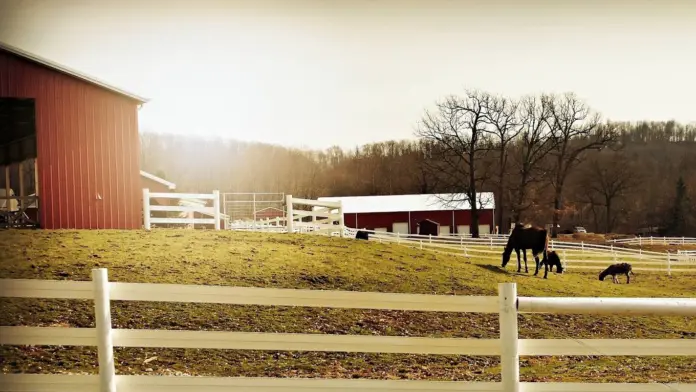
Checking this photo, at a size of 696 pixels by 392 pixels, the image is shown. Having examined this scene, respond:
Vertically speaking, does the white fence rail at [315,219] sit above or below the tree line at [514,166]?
below

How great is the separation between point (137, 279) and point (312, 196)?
432 centimetres

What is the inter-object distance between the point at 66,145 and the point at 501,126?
7.16m

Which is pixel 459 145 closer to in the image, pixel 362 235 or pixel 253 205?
pixel 362 235

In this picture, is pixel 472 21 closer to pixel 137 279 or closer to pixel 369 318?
pixel 369 318

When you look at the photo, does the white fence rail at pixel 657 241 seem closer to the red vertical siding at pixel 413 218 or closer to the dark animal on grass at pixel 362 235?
the red vertical siding at pixel 413 218

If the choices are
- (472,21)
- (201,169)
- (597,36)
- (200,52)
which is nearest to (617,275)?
(597,36)

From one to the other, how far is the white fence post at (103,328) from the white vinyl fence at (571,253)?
7.34 metres

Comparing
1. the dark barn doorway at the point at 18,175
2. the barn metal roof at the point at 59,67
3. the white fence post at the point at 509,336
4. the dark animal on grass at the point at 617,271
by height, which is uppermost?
the barn metal roof at the point at 59,67

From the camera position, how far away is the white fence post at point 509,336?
2436 mm

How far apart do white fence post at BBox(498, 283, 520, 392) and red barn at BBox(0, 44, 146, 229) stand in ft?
21.9

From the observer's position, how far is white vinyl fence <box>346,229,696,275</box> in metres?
9.66

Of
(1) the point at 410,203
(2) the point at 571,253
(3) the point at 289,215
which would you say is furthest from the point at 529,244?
(3) the point at 289,215

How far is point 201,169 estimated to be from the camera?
9.09 metres

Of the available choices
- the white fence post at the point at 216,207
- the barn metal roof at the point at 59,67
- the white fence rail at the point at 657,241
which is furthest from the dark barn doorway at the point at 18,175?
the white fence rail at the point at 657,241
